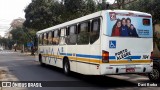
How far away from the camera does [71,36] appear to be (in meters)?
14.3

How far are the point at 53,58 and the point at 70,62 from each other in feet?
11.9

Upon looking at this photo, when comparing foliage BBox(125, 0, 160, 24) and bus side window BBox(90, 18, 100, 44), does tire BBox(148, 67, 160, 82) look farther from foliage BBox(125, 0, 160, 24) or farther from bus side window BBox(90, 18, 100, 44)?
foliage BBox(125, 0, 160, 24)

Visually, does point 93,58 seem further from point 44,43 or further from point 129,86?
point 44,43

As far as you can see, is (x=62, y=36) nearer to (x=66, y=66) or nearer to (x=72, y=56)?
(x=66, y=66)

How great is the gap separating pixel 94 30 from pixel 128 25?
56.0 inches

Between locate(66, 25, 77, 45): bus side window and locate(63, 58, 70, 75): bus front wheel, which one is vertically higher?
locate(66, 25, 77, 45): bus side window

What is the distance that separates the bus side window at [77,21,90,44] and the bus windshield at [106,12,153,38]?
4.99 ft

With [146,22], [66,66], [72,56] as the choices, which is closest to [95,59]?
[146,22]

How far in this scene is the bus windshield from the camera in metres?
10.9

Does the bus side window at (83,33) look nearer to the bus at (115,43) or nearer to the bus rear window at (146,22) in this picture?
the bus at (115,43)

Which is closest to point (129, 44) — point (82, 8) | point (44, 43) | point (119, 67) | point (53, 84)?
point (119, 67)

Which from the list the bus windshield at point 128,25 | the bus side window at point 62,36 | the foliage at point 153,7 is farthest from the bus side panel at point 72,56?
the foliage at point 153,7

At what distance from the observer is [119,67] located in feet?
35.8

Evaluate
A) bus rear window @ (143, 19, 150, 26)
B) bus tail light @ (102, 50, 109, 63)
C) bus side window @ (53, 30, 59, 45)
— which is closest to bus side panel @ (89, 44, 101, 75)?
bus tail light @ (102, 50, 109, 63)
